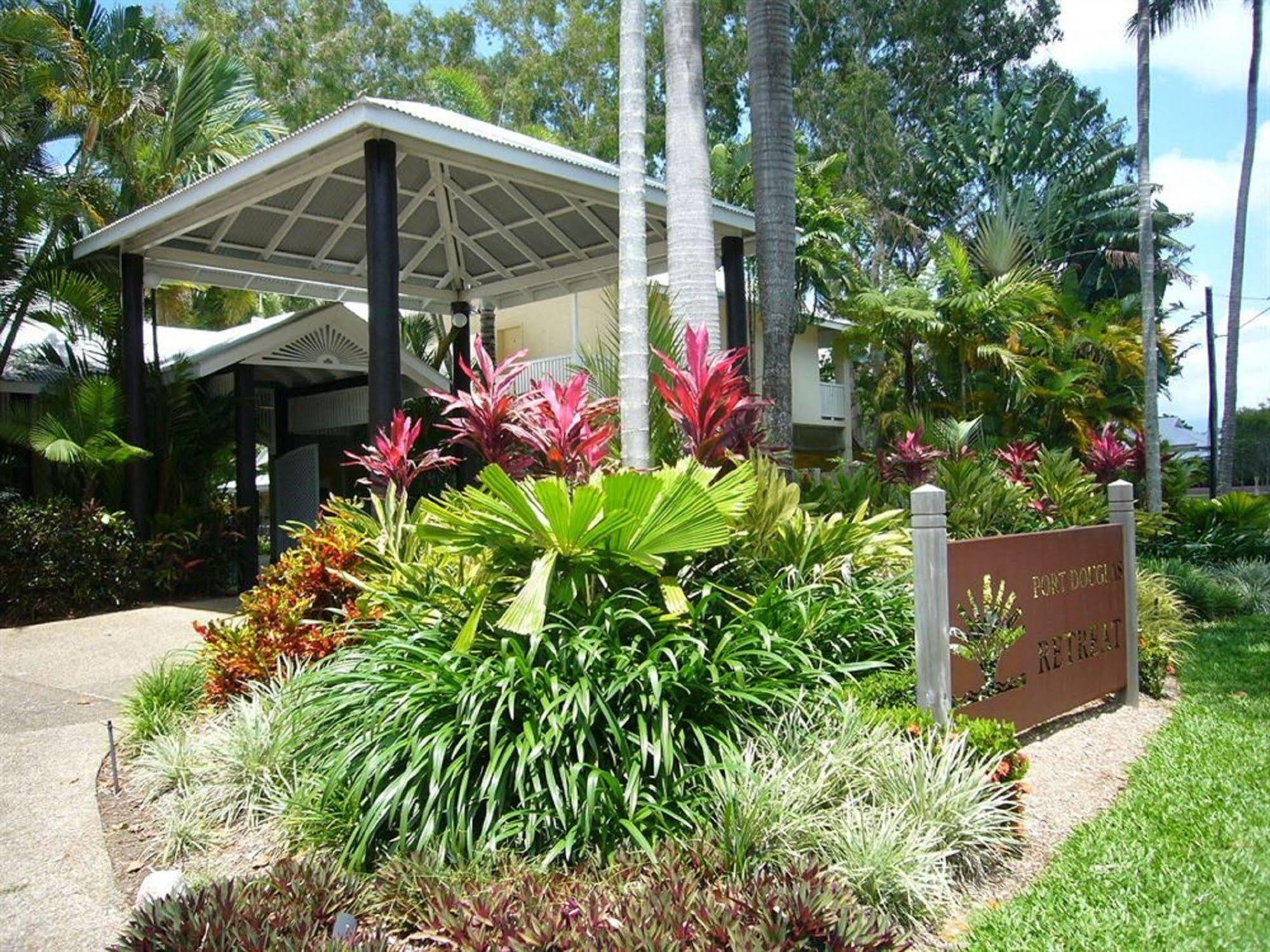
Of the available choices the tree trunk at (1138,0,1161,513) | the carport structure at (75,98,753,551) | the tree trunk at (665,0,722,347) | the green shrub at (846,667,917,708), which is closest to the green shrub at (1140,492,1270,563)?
the tree trunk at (1138,0,1161,513)

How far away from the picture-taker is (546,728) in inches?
179

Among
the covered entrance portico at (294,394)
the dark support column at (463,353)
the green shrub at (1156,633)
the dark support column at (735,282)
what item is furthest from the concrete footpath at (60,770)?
the dark support column at (735,282)

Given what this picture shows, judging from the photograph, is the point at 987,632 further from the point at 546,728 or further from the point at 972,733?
the point at 546,728

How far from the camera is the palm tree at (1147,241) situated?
17.2m

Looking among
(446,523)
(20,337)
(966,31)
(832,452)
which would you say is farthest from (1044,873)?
(966,31)

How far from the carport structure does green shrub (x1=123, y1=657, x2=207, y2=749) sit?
3.52 meters

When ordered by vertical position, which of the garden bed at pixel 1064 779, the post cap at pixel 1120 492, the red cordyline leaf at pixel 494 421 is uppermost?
the red cordyline leaf at pixel 494 421

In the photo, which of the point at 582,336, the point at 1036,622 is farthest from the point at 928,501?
the point at 582,336

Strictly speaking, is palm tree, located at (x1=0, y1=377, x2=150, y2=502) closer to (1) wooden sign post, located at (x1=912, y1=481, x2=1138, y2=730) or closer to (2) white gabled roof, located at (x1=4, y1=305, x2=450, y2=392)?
(2) white gabled roof, located at (x1=4, y1=305, x2=450, y2=392)

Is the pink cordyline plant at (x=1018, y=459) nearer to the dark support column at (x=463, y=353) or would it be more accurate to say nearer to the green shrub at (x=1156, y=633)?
the green shrub at (x=1156, y=633)

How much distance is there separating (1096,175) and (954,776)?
113ft

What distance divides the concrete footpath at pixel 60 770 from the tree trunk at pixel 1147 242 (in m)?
14.8

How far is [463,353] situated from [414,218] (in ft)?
9.57

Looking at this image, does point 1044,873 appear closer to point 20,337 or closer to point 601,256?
point 601,256
